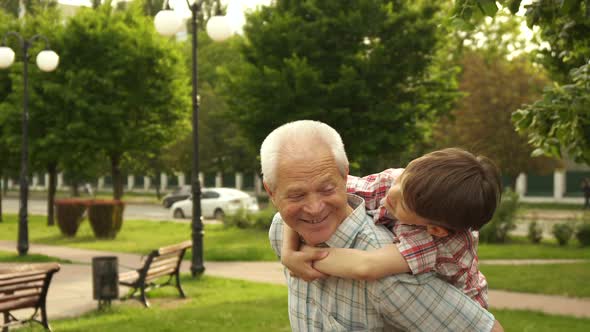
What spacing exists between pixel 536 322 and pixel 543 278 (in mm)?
4232

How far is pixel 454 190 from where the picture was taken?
2039mm

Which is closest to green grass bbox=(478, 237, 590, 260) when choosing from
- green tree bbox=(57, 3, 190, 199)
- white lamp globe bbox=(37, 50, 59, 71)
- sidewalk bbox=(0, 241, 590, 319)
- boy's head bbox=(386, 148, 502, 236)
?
sidewalk bbox=(0, 241, 590, 319)

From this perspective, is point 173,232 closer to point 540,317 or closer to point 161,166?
point 540,317

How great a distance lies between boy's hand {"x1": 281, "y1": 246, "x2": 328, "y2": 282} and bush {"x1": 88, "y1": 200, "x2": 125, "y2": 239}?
2223 centimetres

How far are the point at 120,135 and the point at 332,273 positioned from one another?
28332 mm

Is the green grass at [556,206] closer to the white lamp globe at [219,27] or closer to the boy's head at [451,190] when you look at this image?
the white lamp globe at [219,27]

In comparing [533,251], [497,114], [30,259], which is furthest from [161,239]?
[497,114]

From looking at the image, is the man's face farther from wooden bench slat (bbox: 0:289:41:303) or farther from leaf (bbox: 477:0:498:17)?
wooden bench slat (bbox: 0:289:41:303)

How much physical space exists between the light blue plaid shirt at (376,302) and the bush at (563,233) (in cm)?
1918

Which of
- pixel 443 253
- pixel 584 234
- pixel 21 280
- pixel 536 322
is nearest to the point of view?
pixel 443 253

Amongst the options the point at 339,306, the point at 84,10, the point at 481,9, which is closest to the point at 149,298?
the point at 481,9

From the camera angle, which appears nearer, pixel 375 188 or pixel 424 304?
pixel 424 304

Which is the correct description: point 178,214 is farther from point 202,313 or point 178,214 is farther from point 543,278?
point 202,313

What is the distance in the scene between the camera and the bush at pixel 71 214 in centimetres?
2448
